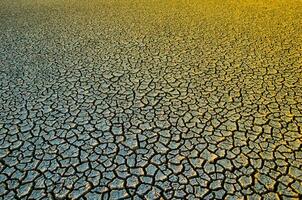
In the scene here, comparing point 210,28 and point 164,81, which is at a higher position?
point 210,28

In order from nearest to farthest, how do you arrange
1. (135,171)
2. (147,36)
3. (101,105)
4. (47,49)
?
(135,171)
(101,105)
(47,49)
(147,36)

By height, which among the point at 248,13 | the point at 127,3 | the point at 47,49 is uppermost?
the point at 127,3

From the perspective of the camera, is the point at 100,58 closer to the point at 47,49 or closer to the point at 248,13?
the point at 47,49

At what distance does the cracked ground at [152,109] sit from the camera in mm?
1107

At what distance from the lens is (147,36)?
2.49 meters

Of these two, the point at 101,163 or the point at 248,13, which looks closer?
the point at 101,163

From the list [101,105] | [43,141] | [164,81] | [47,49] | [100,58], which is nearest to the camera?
[43,141]

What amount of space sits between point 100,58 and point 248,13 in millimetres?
1698

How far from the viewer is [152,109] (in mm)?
1535

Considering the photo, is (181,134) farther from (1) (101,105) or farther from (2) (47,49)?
(2) (47,49)

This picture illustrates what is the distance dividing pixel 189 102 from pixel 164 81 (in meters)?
0.28

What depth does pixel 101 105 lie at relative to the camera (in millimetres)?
1579

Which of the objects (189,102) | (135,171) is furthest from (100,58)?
(135,171)

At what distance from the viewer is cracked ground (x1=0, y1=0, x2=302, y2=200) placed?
1.11 metres
